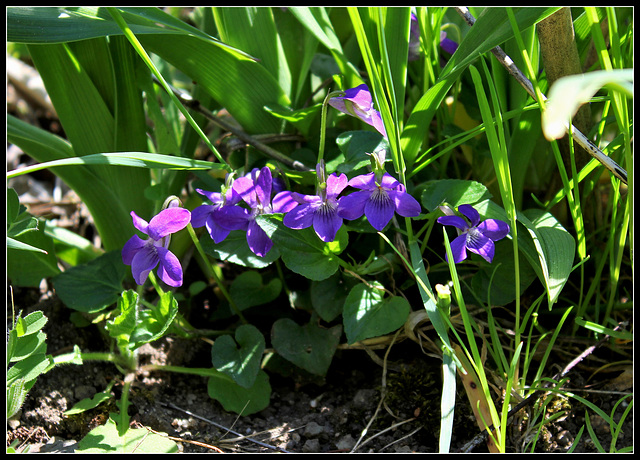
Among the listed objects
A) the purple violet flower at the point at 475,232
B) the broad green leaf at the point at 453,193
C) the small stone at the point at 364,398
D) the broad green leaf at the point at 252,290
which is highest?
the broad green leaf at the point at 453,193

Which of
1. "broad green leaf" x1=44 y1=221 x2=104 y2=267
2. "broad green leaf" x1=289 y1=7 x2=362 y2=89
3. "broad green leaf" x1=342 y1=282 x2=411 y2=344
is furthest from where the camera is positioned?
→ "broad green leaf" x1=44 y1=221 x2=104 y2=267

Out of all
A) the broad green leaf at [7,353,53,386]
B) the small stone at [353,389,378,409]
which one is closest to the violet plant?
the broad green leaf at [7,353,53,386]

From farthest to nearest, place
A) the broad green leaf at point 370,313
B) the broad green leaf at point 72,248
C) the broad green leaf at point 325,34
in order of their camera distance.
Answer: the broad green leaf at point 72,248, the broad green leaf at point 325,34, the broad green leaf at point 370,313

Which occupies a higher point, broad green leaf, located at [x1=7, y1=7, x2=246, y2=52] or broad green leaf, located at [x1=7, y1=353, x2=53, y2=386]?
broad green leaf, located at [x1=7, y1=7, x2=246, y2=52]

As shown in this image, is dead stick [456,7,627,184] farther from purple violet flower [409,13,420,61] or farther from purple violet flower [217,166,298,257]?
purple violet flower [217,166,298,257]

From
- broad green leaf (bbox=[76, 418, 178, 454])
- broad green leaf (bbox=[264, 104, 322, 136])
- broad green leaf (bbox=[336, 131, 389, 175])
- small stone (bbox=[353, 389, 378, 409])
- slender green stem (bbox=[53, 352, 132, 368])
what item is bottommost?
small stone (bbox=[353, 389, 378, 409])

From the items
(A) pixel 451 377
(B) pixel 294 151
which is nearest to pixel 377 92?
(B) pixel 294 151

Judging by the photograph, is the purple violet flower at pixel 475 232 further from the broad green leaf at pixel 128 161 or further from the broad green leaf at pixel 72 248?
the broad green leaf at pixel 72 248

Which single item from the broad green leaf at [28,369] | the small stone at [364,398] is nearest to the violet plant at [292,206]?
the broad green leaf at [28,369]

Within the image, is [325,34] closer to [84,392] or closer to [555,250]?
[555,250]
